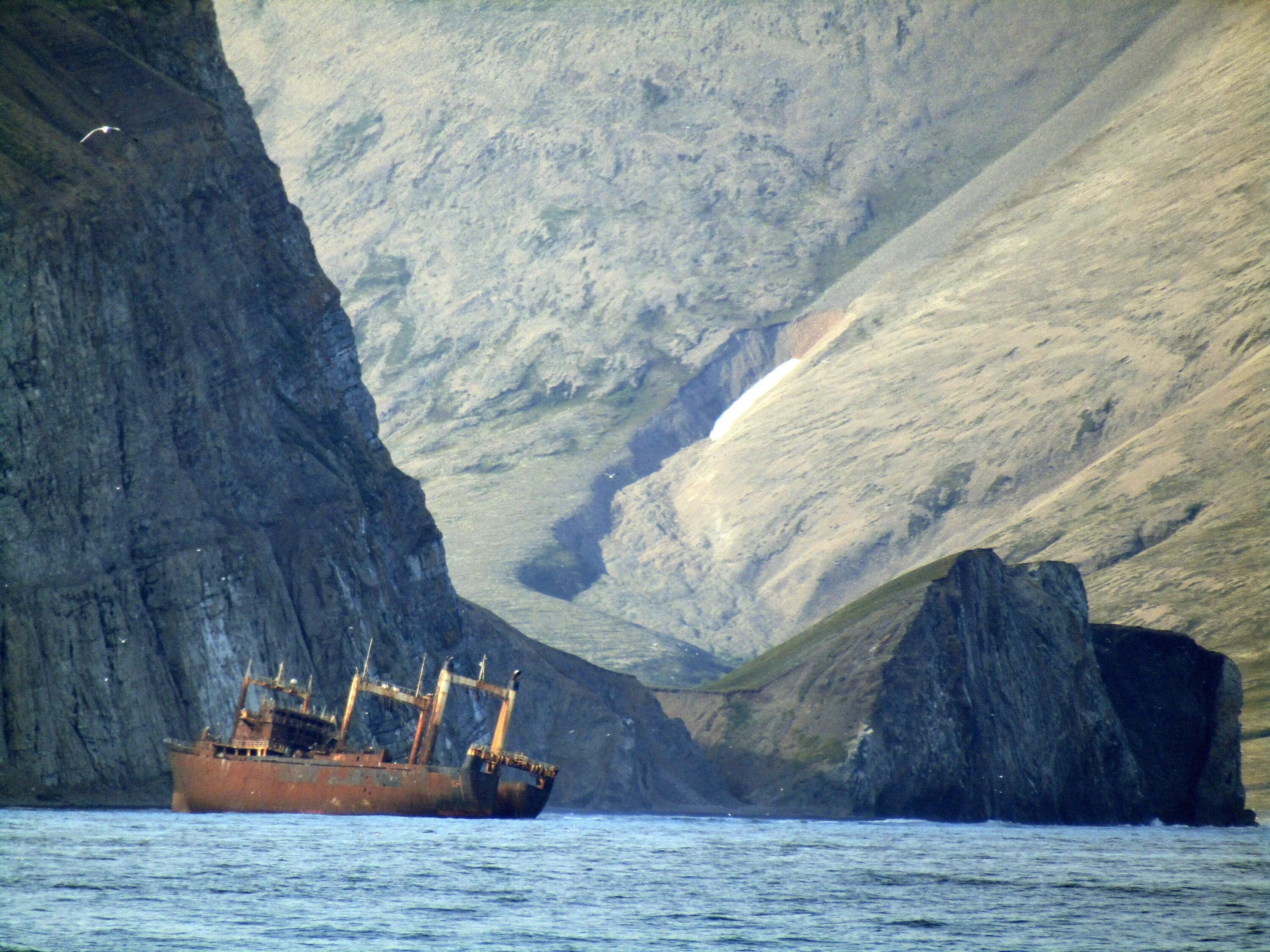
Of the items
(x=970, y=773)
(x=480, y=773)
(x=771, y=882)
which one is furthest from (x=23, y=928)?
(x=970, y=773)

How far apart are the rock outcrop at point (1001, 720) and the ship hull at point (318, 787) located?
5213 centimetres

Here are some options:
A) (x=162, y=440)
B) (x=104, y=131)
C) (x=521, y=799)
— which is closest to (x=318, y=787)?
(x=521, y=799)

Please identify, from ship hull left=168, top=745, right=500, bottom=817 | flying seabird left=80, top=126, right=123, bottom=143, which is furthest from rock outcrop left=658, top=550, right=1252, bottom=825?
flying seabird left=80, top=126, right=123, bottom=143

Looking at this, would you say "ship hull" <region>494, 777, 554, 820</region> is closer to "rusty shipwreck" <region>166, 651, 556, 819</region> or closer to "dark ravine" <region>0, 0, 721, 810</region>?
"rusty shipwreck" <region>166, 651, 556, 819</region>

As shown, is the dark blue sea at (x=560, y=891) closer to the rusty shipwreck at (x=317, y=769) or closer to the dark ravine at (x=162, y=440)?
the rusty shipwreck at (x=317, y=769)

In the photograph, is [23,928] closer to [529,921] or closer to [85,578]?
[529,921]

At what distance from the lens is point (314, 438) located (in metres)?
137

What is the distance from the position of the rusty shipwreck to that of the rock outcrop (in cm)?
5085

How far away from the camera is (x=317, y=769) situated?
114 meters

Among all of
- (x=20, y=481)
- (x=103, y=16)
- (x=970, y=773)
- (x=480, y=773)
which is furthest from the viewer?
(x=970, y=773)

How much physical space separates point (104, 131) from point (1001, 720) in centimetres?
9476

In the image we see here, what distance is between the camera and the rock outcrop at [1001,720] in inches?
6339

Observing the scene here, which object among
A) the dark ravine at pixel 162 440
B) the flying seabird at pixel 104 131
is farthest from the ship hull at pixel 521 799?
the flying seabird at pixel 104 131

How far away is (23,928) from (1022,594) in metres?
128
